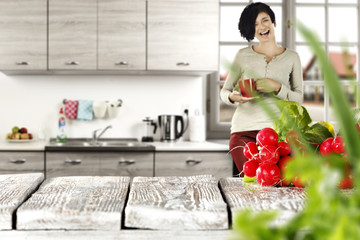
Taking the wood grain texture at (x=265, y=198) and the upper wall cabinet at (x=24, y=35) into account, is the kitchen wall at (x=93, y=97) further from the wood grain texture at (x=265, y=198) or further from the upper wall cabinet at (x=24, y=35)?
the wood grain texture at (x=265, y=198)

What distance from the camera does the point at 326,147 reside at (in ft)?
3.40

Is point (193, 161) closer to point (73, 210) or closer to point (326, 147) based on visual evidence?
point (326, 147)

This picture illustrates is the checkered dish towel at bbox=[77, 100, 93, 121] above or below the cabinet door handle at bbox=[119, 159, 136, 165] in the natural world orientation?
above

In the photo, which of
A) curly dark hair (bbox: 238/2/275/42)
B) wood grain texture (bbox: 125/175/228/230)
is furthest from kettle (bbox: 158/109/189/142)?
wood grain texture (bbox: 125/175/228/230)

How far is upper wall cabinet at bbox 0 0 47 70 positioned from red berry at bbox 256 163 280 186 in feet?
9.01

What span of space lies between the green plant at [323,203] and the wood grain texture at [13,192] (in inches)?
25.9

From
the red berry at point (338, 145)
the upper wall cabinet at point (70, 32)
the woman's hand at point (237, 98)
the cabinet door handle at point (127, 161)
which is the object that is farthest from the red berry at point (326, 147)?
the upper wall cabinet at point (70, 32)

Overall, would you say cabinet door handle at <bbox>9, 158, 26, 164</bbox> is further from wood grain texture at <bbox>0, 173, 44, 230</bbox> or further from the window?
wood grain texture at <bbox>0, 173, 44, 230</bbox>

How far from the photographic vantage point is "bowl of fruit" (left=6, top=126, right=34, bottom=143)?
361cm

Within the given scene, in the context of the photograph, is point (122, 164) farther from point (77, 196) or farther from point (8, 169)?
point (77, 196)

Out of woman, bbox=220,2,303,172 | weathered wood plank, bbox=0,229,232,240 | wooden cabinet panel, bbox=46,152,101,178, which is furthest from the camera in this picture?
wooden cabinet panel, bbox=46,152,101,178

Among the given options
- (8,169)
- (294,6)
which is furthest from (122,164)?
(294,6)

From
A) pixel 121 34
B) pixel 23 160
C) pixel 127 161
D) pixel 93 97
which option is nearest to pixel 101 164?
pixel 127 161

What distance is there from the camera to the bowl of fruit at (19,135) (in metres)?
3.61
